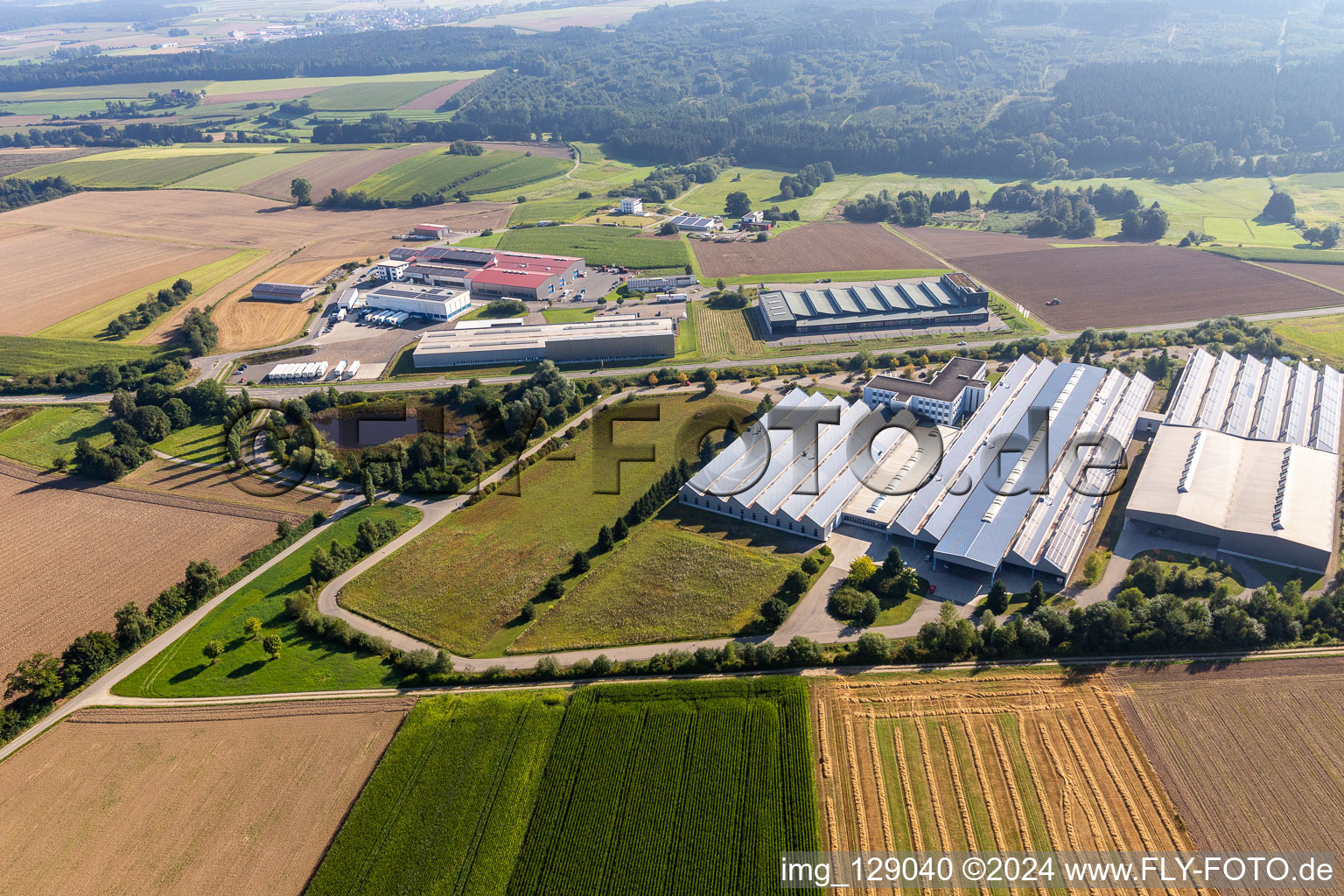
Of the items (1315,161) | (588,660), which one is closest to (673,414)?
(588,660)

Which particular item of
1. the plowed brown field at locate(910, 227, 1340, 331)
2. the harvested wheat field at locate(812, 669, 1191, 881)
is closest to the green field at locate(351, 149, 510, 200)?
the plowed brown field at locate(910, 227, 1340, 331)

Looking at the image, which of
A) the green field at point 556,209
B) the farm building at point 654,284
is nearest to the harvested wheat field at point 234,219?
the green field at point 556,209

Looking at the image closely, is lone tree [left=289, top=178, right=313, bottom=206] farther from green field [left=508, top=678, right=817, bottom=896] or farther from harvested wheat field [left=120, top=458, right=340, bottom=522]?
green field [left=508, top=678, right=817, bottom=896]

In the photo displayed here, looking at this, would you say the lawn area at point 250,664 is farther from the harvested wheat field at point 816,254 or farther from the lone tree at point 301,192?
the lone tree at point 301,192

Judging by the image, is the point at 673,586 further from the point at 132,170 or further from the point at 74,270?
the point at 132,170

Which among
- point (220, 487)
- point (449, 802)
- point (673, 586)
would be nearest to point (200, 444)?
point (220, 487)

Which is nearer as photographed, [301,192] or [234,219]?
[234,219]
